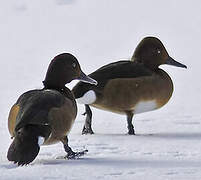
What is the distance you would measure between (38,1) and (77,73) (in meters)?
12.4

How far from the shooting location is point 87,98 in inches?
304

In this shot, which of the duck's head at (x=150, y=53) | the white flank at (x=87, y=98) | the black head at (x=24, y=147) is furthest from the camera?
the duck's head at (x=150, y=53)

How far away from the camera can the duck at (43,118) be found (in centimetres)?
589

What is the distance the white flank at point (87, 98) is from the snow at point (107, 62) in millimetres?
355

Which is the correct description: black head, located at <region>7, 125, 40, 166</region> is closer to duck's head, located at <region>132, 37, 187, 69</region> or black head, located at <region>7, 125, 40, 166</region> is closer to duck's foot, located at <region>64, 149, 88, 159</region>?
duck's foot, located at <region>64, 149, 88, 159</region>

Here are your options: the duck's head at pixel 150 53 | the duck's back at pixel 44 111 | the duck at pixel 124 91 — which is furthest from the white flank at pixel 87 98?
the duck's head at pixel 150 53

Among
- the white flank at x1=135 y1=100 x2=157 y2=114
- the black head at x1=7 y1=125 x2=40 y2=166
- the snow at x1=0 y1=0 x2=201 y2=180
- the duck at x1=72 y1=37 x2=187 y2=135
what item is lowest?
the snow at x1=0 y1=0 x2=201 y2=180

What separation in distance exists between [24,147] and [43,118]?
0.39m

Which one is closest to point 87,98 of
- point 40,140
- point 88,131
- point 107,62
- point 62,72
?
point 88,131

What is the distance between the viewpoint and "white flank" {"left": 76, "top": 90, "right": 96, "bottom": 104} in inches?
302

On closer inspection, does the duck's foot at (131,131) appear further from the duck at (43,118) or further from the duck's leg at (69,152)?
the duck's leg at (69,152)

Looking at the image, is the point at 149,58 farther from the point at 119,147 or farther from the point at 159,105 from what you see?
the point at 119,147

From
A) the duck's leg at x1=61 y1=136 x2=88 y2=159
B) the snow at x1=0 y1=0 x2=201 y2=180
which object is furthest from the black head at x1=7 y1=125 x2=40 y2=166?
the duck's leg at x1=61 y1=136 x2=88 y2=159

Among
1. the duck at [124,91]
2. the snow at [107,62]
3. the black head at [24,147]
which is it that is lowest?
the snow at [107,62]
